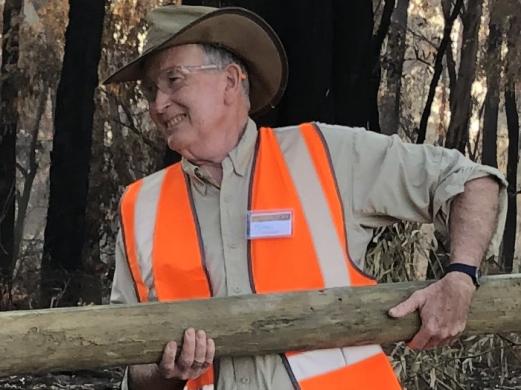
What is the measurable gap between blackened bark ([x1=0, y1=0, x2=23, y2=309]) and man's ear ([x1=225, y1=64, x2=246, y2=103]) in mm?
10811

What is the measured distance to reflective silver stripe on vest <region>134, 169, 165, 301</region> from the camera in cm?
268

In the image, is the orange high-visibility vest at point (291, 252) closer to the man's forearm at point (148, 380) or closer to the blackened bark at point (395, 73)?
the man's forearm at point (148, 380)

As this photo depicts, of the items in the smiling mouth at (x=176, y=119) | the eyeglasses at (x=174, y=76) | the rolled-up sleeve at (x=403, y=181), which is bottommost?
the rolled-up sleeve at (x=403, y=181)

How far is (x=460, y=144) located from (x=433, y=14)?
4.36m

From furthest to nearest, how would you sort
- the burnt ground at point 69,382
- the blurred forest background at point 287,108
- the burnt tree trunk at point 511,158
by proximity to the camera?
the burnt tree trunk at point 511,158
the burnt ground at point 69,382
the blurred forest background at point 287,108

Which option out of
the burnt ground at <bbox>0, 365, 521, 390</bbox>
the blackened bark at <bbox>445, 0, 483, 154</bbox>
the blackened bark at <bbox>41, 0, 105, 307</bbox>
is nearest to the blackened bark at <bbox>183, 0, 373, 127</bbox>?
the burnt ground at <bbox>0, 365, 521, 390</bbox>

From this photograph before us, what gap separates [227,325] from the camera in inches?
97.3

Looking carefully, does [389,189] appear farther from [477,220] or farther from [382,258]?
[382,258]

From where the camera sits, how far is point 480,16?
53.3 ft

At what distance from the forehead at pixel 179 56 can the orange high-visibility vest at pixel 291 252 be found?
11.1 inches

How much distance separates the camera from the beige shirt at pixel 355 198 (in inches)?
101

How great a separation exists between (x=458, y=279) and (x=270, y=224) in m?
0.46

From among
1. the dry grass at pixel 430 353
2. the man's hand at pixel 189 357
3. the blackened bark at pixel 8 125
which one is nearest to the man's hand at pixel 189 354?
the man's hand at pixel 189 357

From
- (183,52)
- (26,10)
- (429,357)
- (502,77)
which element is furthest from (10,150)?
(183,52)
